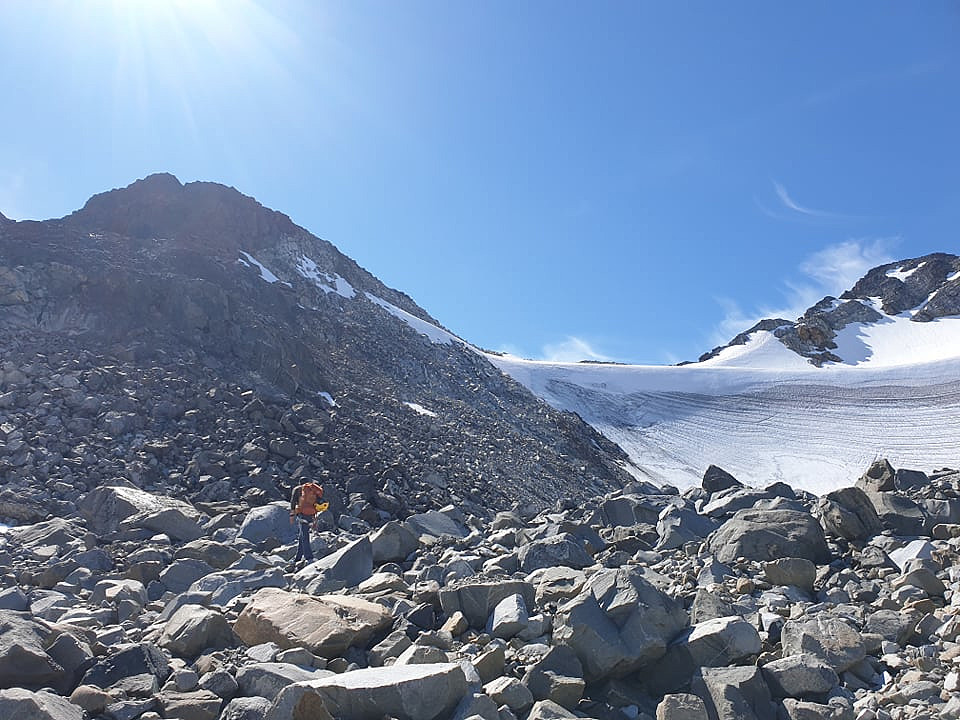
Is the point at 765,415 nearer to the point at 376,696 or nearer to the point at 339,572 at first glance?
the point at 339,572

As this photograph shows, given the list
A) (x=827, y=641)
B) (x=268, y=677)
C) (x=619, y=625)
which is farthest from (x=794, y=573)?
(x=268, y=677)

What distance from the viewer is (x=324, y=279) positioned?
38750 millimetres

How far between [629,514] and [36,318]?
18422mm

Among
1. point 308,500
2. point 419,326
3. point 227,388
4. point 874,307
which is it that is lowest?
point 308,500

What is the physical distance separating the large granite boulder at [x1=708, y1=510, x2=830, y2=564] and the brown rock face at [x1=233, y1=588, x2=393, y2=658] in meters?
4.01

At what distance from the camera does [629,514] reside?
11.5 metres

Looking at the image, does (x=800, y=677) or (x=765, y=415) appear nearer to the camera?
(x=800, y=677)

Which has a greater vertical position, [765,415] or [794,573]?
[765,415]

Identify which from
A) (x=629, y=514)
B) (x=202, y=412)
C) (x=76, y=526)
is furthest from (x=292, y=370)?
(x=629, y=514)

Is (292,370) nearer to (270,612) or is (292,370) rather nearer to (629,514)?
(629,514)

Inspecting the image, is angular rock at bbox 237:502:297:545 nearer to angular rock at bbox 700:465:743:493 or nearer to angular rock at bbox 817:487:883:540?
angular rock at bbox 817:487:883:540

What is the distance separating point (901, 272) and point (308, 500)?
103474mm

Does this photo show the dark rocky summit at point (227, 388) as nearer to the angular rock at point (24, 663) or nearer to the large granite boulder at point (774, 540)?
the large granite boulder at point (774, 540)

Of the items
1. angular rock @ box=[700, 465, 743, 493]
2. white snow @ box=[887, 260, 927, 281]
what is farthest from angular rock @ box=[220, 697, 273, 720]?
white snow @ box=[887, 260, 927, 281]
